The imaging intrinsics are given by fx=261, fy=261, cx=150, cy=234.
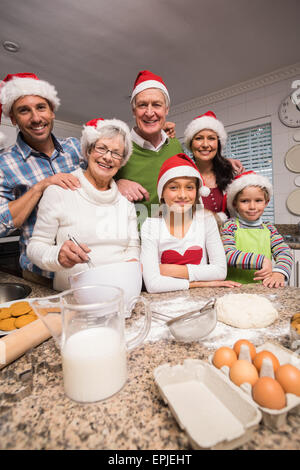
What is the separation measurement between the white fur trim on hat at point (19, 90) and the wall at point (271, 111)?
2.89 metres

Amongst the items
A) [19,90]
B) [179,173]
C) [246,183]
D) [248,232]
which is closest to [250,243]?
[248,232]

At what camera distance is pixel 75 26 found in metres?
2.22

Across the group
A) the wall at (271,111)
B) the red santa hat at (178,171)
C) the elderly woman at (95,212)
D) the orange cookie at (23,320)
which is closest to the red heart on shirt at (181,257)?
the elderly woman at (95,212)

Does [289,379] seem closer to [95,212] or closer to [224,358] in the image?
[224,358]

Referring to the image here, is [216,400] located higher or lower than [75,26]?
lower

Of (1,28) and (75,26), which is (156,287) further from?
(1,28)

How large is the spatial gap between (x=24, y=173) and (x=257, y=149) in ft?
10.3

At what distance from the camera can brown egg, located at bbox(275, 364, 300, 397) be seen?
0.41 metres

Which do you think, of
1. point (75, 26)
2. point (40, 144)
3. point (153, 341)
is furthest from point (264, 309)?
point (75, 26)

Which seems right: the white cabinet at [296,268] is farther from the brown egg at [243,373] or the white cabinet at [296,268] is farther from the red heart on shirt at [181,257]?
the brown egg at [243,373]

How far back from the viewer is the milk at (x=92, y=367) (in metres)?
0.44

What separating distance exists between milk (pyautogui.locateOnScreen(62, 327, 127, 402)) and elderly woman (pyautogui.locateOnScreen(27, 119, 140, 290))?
548 mm

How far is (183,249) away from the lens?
4.04ft

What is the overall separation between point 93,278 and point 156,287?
44 centimetres
